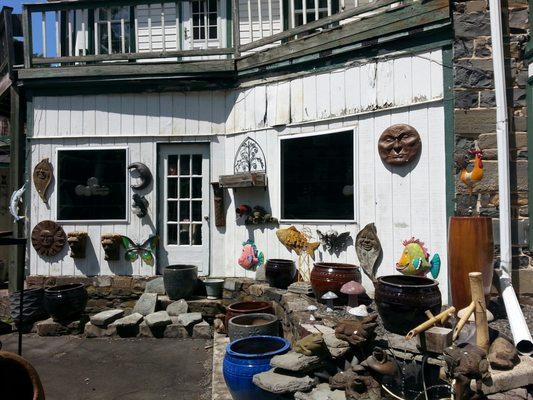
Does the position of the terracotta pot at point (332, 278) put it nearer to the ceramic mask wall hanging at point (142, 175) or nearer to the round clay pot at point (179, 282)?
the round clay pot at point (179, 282)

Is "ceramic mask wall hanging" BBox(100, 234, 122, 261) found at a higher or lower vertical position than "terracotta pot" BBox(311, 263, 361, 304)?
higher

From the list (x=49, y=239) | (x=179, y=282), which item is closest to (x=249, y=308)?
(x=179, y=282)

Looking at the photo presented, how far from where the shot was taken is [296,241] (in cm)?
589

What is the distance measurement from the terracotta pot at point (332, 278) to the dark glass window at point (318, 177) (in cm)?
78

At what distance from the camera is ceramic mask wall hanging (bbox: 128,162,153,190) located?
6.79 meters

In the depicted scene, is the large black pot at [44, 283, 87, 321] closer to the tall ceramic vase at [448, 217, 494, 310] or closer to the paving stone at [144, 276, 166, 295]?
the paving stone at [144, 276, 166, 295]

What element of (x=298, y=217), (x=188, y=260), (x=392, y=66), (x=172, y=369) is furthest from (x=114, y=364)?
(x=392, y=66)

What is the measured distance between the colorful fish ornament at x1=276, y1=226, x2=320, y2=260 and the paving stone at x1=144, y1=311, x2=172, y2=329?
5.78 ft

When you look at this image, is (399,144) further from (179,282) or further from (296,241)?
(179,282)

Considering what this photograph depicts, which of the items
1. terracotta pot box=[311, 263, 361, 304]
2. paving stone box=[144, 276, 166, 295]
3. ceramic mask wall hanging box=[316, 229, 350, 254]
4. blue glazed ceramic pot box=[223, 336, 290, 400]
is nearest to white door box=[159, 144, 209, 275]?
paving stone box=[144, 276, 166, 295]

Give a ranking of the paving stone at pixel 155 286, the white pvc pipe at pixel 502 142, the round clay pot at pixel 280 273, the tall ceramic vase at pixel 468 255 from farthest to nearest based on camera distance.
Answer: the paving stone at pixel 155 286 < the round clay pot at pixel 280 273 < the white pvc pipe at pixel 502 142 < the tall ceramic vase at pixel 468 255

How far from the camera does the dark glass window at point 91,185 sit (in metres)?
6.90

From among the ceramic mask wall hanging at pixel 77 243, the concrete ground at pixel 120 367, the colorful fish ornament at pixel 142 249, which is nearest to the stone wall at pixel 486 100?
the concrete ground at pixel 120 367

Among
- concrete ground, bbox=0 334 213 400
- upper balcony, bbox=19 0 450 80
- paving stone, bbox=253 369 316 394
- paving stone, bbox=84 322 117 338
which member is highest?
upper balcony, bbox=19 0 450 80
